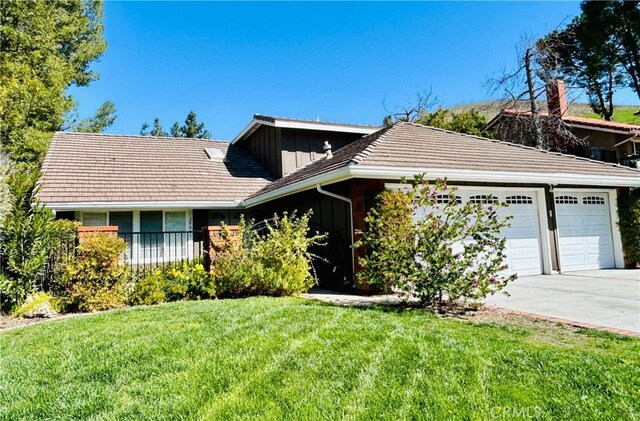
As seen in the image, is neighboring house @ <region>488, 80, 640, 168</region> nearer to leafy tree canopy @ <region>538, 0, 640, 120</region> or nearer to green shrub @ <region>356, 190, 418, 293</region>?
leafy tree canopy @ <region>538, 0, 640, 120</region>

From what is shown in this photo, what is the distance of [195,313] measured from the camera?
239 inches

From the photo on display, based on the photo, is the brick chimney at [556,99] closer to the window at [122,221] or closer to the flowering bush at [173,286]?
the flowering bush at [173,286]

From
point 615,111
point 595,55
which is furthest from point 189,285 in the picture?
point 615,111

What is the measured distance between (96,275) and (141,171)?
722 cm

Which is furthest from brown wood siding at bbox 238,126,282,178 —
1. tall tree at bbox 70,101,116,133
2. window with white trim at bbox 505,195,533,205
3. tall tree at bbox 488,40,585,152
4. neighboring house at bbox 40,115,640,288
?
tall tree at bbox 70,101,116,133

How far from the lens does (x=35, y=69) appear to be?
18.8 meters

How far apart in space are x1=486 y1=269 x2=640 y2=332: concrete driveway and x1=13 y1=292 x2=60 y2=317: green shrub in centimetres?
805

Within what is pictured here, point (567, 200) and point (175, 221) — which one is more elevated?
point (567, 200)

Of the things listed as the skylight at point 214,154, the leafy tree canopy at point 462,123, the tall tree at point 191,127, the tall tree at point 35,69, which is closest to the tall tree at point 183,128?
the tall tree at point 191,127

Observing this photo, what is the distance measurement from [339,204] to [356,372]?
6591 millimetres

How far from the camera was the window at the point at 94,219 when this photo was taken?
11.5 m

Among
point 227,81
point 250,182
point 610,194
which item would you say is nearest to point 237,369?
point 250,182

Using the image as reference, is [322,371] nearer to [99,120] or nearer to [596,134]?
[596,134]

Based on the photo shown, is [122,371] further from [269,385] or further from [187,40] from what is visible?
[187,40]
